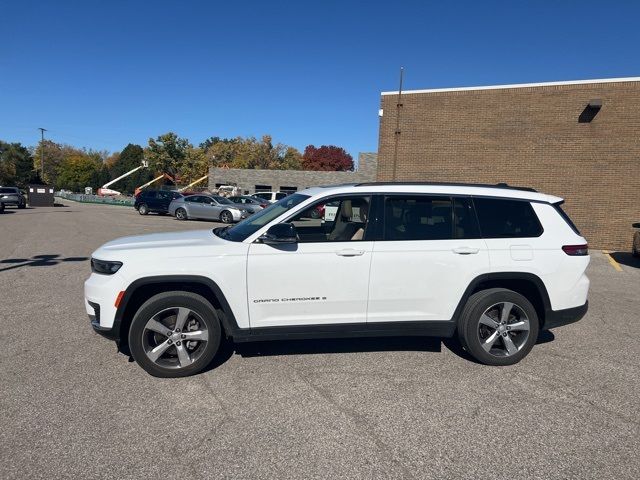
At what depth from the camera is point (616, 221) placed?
49.3 ft

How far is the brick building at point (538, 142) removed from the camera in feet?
48.6

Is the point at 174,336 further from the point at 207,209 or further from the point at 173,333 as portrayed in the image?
the point at 207,209

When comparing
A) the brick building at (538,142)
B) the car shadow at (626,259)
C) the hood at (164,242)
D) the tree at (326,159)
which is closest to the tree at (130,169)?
the tree at (326,159)

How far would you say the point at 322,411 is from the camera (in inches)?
135

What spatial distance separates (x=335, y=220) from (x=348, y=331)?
1175 mm

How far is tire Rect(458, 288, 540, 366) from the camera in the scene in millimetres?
4259

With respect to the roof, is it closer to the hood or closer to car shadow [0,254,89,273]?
the hood

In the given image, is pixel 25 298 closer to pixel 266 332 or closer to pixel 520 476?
pixel 266 332

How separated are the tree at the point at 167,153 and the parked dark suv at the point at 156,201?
41487 millimetres

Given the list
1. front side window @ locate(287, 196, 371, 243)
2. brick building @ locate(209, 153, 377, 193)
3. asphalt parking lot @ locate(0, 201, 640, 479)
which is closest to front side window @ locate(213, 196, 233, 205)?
brick building @ locate(209, 153, 377, 193)

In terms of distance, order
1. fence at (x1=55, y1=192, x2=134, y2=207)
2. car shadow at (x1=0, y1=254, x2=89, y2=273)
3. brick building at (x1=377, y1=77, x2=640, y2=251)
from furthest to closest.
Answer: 1. fence at (x1=55, y1=192, x2=134, y2=207)
2. brick building at (x1=377, y1=77, x2=640, y2=251)
3. car shadow at (x1=0, y1=254, x2=89, y2=273)

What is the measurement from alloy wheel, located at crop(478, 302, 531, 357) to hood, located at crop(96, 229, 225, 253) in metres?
2.66

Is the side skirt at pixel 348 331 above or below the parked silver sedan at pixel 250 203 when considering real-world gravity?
above

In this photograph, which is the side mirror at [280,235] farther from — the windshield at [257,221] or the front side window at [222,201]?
the front side window at [222,201]
